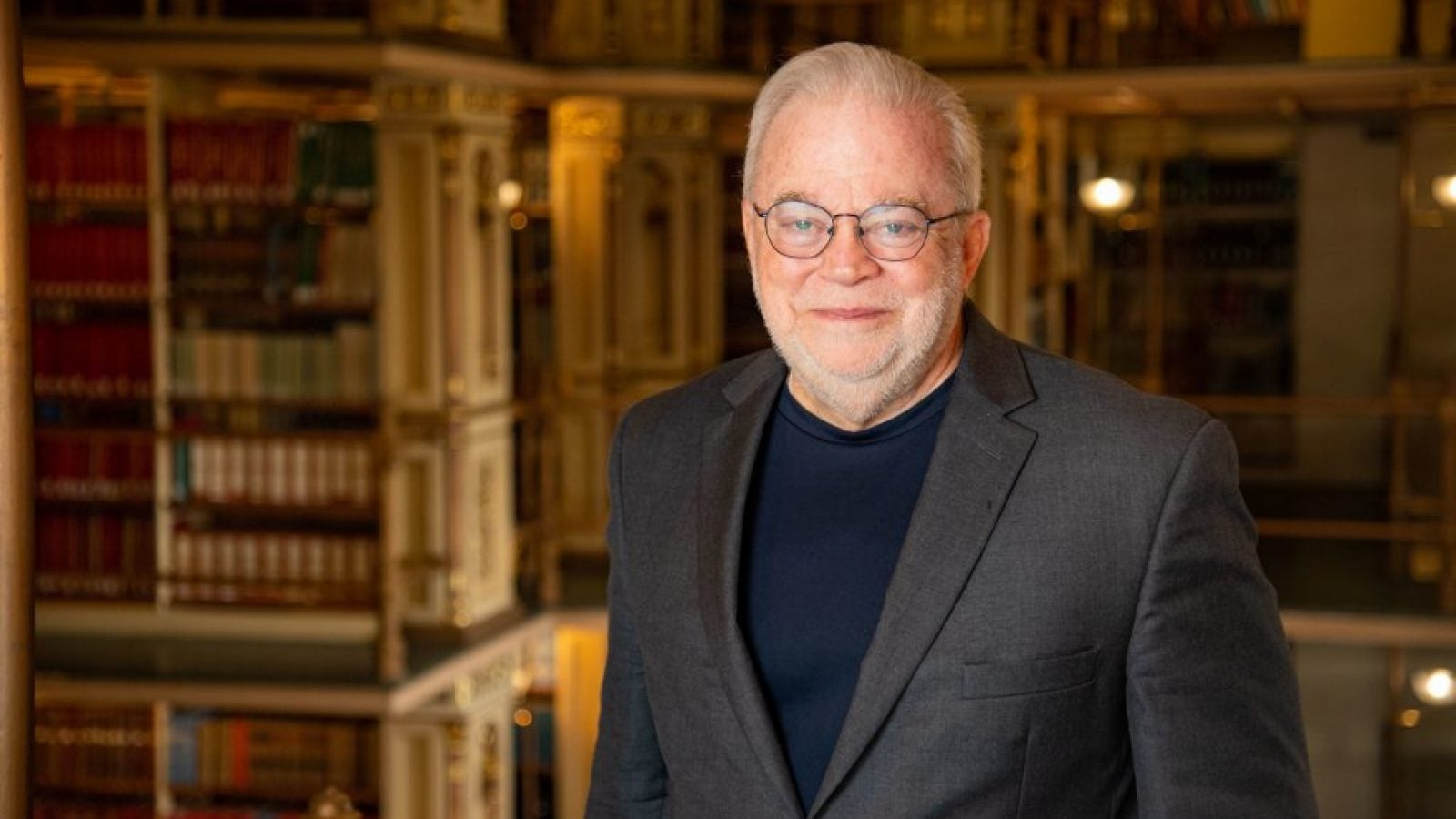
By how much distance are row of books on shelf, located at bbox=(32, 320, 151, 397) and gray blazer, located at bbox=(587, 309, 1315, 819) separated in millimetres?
5913

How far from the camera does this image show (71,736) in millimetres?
7383

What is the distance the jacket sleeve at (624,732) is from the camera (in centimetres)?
197

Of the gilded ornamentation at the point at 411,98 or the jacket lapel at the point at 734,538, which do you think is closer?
the jacket lapel at the point at 734,538

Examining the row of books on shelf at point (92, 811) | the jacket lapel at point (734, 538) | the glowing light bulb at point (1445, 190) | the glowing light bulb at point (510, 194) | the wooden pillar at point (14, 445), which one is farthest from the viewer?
the glowing light bulb at point (1445, 190)

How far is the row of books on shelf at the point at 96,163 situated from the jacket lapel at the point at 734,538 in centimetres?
571

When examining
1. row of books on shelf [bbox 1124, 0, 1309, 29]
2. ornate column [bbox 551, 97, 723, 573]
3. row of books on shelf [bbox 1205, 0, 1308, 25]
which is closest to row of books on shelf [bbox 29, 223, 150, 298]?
ornate column [bbox 551, 97, 723, 573]

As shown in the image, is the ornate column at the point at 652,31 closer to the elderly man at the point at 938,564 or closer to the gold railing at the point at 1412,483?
the gold railing at the point at 1412,483

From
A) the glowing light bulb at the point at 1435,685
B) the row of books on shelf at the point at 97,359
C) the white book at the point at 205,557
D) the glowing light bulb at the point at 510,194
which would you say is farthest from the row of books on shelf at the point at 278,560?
the glowing light bulb at the point at 1435,685

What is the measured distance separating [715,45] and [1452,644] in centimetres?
424

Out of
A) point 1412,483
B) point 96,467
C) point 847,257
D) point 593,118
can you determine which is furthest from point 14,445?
point 1412,483

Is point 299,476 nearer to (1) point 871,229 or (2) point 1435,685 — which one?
(2) point 1435,685

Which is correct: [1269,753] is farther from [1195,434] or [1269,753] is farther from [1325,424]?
[1325,424]

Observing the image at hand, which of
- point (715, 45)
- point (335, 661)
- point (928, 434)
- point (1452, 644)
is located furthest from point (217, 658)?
point (928, 434)

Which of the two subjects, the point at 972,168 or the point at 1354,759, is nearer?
the point at 972,168
